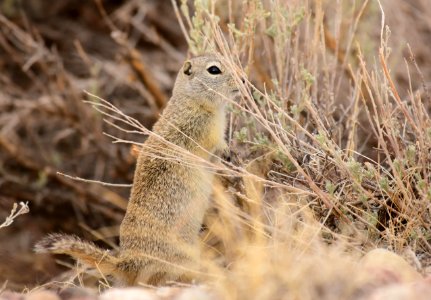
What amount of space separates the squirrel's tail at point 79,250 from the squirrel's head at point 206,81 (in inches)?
42.7

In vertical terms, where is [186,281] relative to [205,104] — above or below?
below

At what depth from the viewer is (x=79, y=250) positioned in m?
3.66

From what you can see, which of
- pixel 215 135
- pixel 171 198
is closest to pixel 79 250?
pixel 171 198

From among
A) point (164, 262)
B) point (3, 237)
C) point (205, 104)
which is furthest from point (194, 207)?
point (3, 237)

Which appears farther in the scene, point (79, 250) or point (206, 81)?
point (206, 81)

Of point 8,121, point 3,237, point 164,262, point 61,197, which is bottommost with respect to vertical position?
point 3,237

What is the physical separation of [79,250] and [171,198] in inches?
23.9

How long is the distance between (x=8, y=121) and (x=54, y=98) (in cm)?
85

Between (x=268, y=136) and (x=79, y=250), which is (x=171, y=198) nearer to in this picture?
(x=79, y=250)

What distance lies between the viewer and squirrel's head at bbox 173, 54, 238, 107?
443 cm

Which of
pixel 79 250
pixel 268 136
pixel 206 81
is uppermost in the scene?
pixel 206 81

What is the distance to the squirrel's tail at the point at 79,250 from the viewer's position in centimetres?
353

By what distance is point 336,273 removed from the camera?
2.54 metres

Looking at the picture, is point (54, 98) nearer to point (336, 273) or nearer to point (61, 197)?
point (61, 197)
